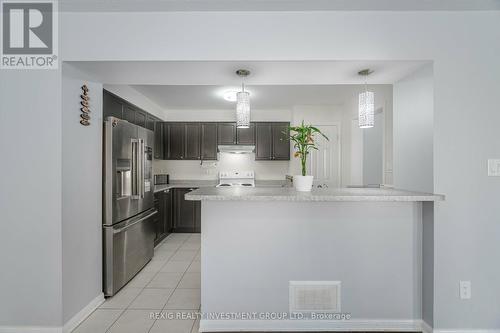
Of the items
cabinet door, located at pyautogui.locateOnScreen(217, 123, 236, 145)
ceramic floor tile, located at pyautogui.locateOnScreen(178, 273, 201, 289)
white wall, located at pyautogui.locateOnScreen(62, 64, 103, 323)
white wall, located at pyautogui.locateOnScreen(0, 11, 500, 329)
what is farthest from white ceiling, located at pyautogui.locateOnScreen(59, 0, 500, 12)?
cabinet door, located at pyautogui.locateOnScreen(217, 123, 236, 145)

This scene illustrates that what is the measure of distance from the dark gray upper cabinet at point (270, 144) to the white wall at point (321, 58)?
10.4 ft

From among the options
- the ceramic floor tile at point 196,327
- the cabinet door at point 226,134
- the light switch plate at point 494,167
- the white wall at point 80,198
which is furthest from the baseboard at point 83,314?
Answer: the light switch plate at point 494,167

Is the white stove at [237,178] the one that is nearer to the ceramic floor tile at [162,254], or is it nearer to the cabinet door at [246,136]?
the cabinet door at [246,136]

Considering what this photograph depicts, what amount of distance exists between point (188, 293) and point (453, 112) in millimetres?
2970

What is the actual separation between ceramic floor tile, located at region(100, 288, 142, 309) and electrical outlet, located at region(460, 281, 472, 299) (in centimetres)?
294

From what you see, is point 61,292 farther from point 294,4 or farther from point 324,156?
point 324,156

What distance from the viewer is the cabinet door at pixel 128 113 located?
3161 mm

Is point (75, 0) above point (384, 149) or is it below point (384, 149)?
above

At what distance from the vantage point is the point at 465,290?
1.88m

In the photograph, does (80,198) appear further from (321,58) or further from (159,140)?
(159,140)

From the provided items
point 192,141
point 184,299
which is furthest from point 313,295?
point 192,141

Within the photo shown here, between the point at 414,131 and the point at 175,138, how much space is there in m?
4.26

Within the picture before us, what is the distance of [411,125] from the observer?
2.12 meters

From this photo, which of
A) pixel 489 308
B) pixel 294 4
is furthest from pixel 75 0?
pixel 489 308
